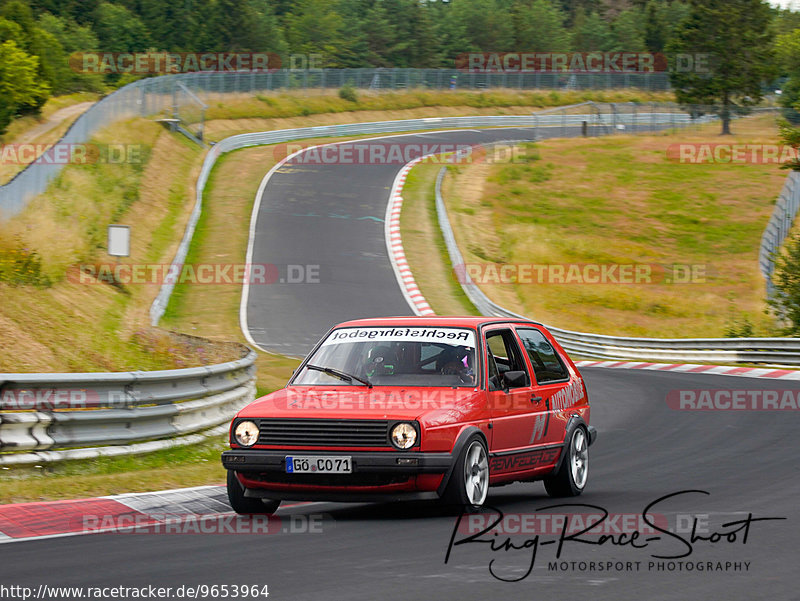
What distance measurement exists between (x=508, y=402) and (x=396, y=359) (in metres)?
0.99

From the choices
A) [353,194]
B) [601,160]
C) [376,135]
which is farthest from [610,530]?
[376,135]

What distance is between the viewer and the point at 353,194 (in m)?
46.0

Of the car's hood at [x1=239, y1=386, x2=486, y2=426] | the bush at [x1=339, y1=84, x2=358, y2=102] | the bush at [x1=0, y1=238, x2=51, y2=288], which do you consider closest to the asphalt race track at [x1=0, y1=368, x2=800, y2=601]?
the car's hood at [x1=239, y1=386, x2=486, y2=426]

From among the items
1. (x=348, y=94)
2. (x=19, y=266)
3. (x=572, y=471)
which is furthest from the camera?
(x=348, y=94)

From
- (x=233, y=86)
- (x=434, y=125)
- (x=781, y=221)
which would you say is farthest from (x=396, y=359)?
(x=434, y=125)

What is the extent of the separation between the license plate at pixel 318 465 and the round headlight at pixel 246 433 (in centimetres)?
36

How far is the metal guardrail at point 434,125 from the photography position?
49.4 metres

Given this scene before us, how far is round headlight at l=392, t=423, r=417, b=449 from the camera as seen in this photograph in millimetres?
8070

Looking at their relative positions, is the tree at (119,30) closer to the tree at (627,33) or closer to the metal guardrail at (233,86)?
the metal guardrail at (233,86)

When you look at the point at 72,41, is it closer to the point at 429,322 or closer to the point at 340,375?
the point at 429,322

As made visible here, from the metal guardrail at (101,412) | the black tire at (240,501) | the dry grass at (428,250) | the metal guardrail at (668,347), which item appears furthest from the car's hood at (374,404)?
the dry grass at (428,250)

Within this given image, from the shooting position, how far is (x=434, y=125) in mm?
74500

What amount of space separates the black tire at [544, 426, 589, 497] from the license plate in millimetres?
2324

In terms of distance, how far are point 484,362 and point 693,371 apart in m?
17.7
